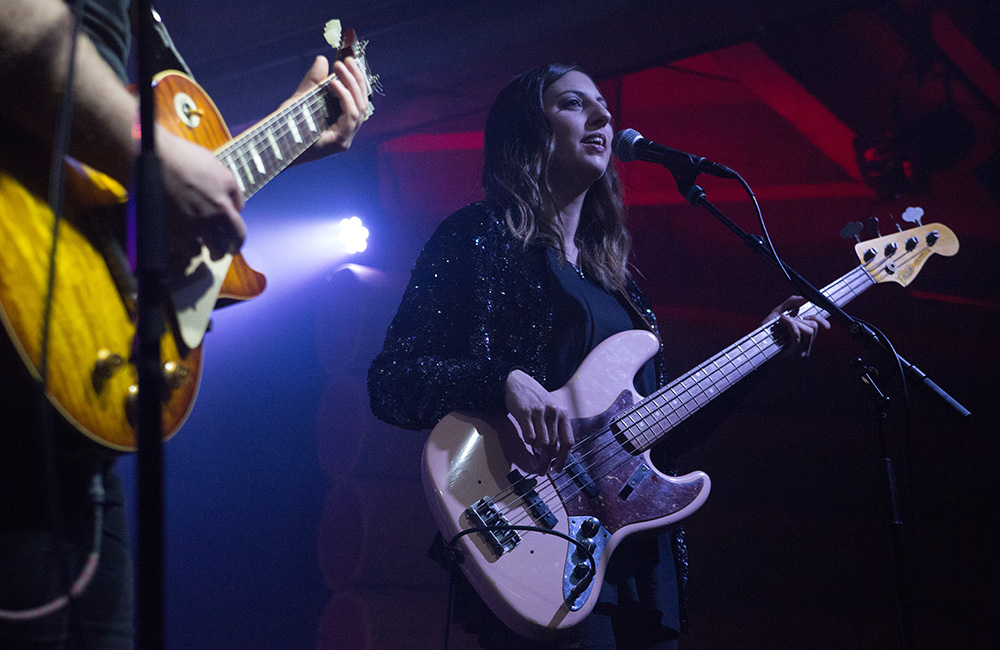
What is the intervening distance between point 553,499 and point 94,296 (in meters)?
1.10

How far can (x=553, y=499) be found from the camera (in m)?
1.70

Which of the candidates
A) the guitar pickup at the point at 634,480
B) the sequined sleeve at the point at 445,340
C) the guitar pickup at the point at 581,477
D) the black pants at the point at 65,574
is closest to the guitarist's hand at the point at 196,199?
the black pants at the point at 65,574

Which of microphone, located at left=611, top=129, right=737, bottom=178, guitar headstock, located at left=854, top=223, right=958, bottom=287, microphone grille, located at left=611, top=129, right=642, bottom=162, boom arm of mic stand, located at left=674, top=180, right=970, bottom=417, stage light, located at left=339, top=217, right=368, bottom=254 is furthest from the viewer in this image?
stage light, located at left=339, top=217, right=368, bottom=254

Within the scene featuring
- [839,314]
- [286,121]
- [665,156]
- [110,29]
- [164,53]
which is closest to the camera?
[110,29]

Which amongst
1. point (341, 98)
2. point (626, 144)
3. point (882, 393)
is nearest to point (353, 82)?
point (341, 98)

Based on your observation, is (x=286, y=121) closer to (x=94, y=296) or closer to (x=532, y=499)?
(x=94, y=296)

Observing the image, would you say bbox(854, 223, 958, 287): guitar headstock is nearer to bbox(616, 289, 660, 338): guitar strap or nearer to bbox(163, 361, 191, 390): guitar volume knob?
bbox(616, 289, 660, 338): guitar strap

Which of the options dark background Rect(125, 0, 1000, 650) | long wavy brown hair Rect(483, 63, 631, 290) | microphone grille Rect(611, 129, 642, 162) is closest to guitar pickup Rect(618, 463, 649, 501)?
long wavy brown hair Rect(483, 63, 631, 290)

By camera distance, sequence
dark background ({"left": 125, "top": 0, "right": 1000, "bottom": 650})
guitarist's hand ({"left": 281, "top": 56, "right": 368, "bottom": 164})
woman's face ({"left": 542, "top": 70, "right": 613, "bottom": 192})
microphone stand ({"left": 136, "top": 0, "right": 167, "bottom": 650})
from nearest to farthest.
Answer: microphone stand ({"left": 136, "top": 0, "right": 167, "bottom": 650}) → guitarist's hand ({"left": 281, "top": 56, "right": 368, "bottom": 164}) → woman's face ({"left": 542, "top": 70, "right": 613, "bottom": 192}) → dark background ({"left": 125, "top": 0, "right": 1000, "bottom": 650})

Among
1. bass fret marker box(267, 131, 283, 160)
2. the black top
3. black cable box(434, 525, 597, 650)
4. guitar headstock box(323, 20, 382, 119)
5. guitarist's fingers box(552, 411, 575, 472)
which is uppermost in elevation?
guitar headstock box(323, 20, 382, 119)

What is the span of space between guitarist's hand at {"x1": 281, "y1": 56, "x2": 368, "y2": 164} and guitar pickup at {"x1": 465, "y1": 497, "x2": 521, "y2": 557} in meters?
0.83

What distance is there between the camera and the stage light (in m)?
4.09

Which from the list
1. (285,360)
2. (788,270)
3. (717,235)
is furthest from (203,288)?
(717,235)

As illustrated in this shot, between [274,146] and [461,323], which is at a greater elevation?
[274,146]
